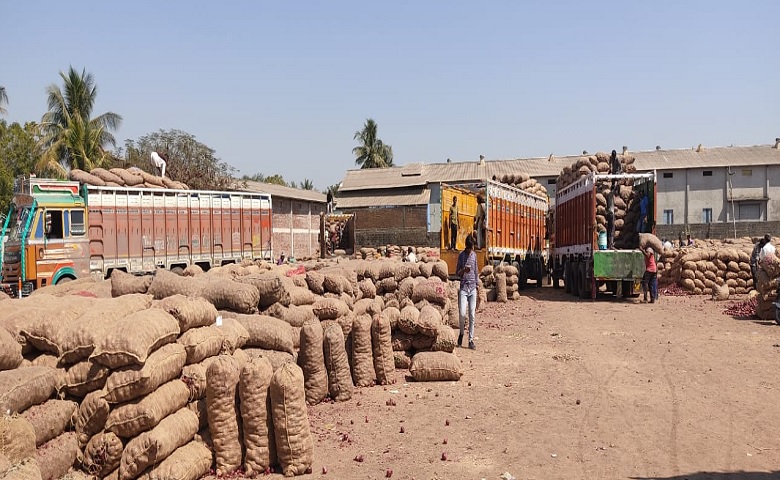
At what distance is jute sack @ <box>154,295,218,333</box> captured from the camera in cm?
552

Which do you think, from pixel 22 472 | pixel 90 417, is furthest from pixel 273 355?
pixel 22 472

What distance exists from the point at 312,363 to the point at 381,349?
48.8 inches

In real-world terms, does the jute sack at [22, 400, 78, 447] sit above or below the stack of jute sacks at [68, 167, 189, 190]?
below

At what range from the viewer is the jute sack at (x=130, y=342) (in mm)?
4691

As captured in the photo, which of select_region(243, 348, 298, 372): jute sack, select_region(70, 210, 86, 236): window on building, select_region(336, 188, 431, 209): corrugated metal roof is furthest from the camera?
select_region(336, 188, 431, 209): corrugated metal roof

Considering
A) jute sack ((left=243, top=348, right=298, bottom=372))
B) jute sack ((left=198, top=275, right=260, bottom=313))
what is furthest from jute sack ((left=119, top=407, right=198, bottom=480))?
jute sack ((left=198, top=275, right=260, bottom=313))

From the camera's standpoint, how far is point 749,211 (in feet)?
155

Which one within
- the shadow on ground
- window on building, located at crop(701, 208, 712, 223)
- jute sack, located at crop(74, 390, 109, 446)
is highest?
window on building, located at crop(701, 208, 712, 223)

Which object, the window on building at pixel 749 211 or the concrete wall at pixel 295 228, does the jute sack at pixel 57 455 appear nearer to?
the concrete wall at pixel 295 228

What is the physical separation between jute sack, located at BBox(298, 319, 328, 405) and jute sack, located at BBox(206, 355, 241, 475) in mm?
1781

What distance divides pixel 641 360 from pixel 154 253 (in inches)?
581

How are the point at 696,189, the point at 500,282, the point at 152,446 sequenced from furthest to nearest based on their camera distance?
the point at 696,189 → the point at 500,282 → the point at 152,446

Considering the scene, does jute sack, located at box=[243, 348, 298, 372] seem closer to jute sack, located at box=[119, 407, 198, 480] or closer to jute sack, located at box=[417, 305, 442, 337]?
jute sack, located at box=[119, 407, 198, 480]

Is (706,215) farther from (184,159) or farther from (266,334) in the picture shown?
(266,334)
